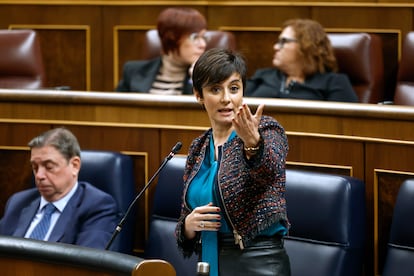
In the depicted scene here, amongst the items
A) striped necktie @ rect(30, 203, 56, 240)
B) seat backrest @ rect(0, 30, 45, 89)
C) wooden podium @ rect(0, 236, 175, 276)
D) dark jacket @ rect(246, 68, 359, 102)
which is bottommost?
striped necktie @ rect(30, 203, 56, 240)

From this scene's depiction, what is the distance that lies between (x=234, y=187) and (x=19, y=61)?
4.00ft

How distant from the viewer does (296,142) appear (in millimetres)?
1527

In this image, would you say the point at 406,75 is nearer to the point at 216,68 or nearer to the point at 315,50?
the point at 315,50

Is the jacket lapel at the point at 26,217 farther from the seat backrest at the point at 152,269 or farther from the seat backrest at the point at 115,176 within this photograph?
the seat backrest at the point at 152,269

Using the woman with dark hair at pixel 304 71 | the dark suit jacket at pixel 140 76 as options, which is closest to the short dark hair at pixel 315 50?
the woman with dark hair at pixel 304 71

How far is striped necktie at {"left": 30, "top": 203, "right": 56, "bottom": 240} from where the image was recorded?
1587 millimetres

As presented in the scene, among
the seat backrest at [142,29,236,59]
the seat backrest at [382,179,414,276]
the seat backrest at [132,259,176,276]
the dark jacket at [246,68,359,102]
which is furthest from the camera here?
the seat backrest at [142,29,236,59]

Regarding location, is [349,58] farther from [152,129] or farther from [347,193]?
[347,193]

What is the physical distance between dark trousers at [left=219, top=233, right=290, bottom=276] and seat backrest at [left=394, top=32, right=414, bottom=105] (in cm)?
91

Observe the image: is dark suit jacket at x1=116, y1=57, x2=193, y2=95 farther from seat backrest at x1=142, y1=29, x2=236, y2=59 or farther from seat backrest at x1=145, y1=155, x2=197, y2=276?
seat backrest at x1=145, y1=155, x2=197, y2=276

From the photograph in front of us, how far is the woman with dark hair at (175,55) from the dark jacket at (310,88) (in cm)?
15

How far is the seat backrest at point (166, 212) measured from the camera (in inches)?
61.6

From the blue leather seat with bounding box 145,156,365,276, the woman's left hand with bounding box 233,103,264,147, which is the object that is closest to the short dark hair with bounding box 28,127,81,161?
the blue leather seat with bounding box 145,156,365,276

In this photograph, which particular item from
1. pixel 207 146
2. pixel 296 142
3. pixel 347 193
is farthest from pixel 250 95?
pixel 207 146
